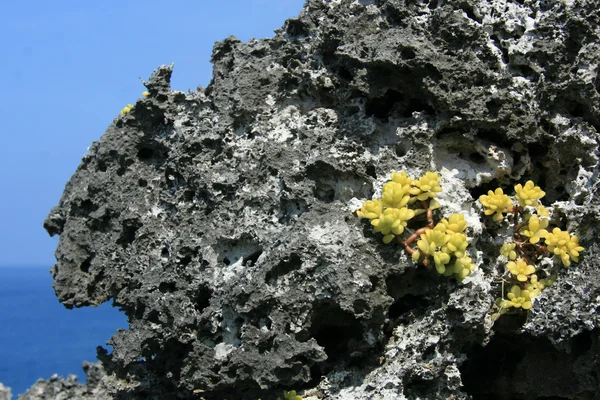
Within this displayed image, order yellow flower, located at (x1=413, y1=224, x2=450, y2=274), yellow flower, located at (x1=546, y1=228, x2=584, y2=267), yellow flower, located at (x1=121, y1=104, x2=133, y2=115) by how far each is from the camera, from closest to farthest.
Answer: yellow flower, located at (x1=413, y1=224, x2=450, y2=274)
yellow flower, located at (x1=546, y1=228, x2=584, y2=267)
yellow flower, located at (x1=121, y1=104, x2=133, y2=115)

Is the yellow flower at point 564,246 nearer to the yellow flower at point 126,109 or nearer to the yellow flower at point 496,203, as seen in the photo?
the yellow flower at point 496,203

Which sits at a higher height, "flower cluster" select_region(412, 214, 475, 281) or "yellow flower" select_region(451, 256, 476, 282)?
"flower cluster" select_region(412, 214, 475, 281)

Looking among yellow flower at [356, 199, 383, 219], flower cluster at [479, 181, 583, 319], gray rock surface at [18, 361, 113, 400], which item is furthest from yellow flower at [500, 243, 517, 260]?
gray rock surface at [18, 361, 113, 400]

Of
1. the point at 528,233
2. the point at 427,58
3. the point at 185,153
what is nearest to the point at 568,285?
the point at 528,233

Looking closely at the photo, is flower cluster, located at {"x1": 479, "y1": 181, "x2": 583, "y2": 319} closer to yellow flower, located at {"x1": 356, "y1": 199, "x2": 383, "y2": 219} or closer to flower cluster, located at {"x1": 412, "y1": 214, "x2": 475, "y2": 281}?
flower cluster, located at {"x1": 412, "y1": 214, "x2": 475, "y2": 281}

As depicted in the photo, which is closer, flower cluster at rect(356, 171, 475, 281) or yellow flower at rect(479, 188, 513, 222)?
flower cluster at rect(356, 171, 475, 281)

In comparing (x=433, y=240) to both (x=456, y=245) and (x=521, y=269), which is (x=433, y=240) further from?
(x=521, y=269)

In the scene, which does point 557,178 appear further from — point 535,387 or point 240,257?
point 240,257

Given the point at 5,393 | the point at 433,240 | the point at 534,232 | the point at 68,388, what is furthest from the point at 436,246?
the point at 5,393
